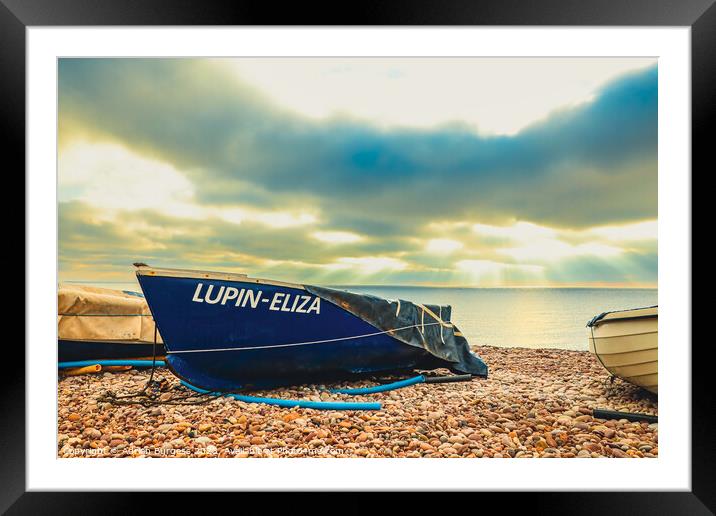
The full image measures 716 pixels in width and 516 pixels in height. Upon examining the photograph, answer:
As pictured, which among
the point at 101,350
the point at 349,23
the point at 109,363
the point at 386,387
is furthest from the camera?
the point at 101,350

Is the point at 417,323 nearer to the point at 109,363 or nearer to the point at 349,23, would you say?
the point at 349,23

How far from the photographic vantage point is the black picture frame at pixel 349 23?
1.79m

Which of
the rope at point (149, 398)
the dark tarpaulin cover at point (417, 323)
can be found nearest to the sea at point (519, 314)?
the dark tarpaulin cover at point (417, 323)

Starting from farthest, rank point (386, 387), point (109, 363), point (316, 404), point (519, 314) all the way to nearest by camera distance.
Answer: point (519, 314) → point (109, 363) → point (386, 387) → point (316, 404)

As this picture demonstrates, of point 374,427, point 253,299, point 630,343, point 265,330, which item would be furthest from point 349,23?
point 630,343

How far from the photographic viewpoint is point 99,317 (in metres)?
3.76

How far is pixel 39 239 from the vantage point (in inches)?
75.5

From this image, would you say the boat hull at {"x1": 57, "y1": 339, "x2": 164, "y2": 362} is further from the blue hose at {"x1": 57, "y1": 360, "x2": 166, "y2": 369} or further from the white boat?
the white boat

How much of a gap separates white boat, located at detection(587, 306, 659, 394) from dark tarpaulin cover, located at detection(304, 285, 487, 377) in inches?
46.4

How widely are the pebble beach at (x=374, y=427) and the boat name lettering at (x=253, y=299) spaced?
622 mm

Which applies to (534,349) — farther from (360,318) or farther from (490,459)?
(490,459)

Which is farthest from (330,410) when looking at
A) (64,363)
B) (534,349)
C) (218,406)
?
(534,349)

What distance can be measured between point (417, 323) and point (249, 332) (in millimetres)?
1461

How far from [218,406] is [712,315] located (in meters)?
2.71
